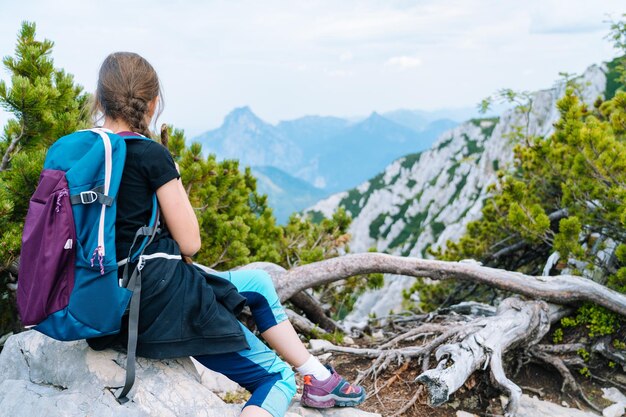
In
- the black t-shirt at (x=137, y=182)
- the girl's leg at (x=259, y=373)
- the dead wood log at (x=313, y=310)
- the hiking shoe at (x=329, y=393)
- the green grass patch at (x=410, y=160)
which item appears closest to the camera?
the black t-shirt at (x=137, y=182)

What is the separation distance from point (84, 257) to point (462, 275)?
15.9 ft

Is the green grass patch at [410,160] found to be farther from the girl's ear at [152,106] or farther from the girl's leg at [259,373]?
the girl's ear at [152,106]

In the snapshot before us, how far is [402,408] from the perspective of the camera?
4.70 metres

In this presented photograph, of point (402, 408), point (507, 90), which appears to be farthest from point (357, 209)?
point (402, 408)

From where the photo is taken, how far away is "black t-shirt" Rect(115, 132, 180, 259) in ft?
9.58

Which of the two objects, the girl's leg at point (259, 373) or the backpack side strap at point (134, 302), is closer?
the backpack side strap at point (134, 302)

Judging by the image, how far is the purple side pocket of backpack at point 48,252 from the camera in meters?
2.76

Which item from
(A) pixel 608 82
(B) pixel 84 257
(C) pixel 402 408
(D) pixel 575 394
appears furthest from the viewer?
(A) pixel 608 82

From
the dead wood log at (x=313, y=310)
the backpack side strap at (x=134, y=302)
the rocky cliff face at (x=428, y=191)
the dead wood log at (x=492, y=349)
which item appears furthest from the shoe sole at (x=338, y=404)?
the rocky cliff face at (x=428, y=191)

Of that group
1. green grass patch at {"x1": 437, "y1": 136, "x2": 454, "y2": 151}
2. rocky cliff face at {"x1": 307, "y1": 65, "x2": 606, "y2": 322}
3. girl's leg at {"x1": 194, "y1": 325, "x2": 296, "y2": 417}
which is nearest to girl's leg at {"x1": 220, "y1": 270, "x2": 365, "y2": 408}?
girl's leg at {"x1": 194, "y1": 325, "x2": 296, "y2": 417}

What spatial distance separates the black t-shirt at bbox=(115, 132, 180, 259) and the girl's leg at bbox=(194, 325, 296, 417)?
1032 mm

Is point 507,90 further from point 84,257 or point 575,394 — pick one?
point 84,257

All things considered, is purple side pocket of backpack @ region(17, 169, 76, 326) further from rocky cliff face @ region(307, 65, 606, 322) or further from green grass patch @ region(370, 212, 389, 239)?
green grass patch @ region(370, 212, 389, 239)

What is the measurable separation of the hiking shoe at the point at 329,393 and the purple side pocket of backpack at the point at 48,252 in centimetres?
196
